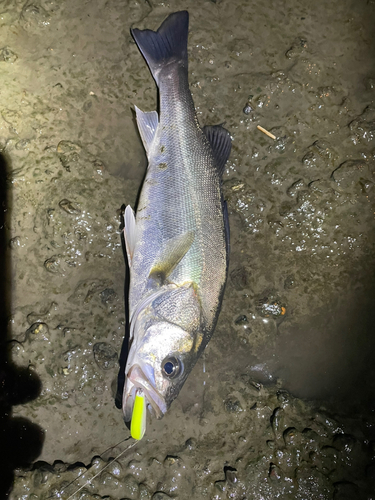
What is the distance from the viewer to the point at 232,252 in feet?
10.3

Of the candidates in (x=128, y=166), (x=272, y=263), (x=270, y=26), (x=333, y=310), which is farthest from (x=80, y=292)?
(x=270, y=26)

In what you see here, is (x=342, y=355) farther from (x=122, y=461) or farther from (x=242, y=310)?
(x=122, y=461)

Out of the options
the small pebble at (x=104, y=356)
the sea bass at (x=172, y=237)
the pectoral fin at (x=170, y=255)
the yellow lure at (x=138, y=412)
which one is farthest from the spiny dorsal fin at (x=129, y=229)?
the yellow lure at (x=138, y=412)

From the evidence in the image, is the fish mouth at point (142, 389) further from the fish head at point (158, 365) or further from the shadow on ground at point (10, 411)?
the shadow on ground at point (10, 411)

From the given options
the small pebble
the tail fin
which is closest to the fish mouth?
the small pebble

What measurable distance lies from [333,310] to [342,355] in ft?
1.43

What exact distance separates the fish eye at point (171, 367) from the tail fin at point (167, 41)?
8.43 ft

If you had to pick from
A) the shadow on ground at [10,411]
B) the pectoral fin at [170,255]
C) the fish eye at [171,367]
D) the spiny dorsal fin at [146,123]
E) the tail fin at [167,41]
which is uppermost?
the tail fin at [167,41]

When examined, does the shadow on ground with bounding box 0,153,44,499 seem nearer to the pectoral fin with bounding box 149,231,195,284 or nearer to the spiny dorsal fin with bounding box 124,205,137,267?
the spiny dorsal fin with bounding box 124,205,137,267

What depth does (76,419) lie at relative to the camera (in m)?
2.82

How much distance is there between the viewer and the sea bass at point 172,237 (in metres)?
2.26

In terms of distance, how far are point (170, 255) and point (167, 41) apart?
6.95 ft

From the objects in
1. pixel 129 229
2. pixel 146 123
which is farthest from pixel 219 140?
pixel 129 229

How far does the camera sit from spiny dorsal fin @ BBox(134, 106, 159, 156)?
2922 mm
